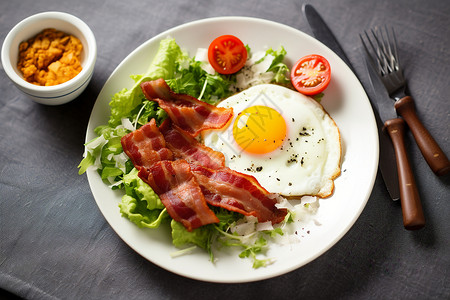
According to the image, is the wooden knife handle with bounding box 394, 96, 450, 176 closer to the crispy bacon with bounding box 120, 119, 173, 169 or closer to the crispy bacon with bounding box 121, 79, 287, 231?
the crispy bacon with bounding box 121, 79, 287, 231

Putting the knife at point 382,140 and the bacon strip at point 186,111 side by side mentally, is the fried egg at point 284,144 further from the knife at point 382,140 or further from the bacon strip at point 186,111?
the knife at point 382,140

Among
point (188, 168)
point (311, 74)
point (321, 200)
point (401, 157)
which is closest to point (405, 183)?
point (401, 157)

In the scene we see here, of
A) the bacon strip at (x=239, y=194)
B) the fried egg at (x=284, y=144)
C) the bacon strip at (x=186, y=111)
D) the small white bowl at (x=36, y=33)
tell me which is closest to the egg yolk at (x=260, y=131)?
the fried egg at (x=284, y=144)

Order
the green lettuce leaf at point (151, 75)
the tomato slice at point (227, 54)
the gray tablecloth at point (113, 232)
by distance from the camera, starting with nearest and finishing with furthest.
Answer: the gray tablecloth at point (113, 232)
the green lettuce leaf at point (151, 75)
the tomato slice at point (227, 54)

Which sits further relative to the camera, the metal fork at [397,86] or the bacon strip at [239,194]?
the metal fork at [397,86]

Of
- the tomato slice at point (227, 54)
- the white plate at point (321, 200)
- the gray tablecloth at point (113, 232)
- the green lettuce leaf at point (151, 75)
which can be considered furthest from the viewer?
the tomato slice at point (227, 54)

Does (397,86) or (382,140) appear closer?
(382,140)

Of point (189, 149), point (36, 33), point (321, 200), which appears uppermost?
point (36, 33)

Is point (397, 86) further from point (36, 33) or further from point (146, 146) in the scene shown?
point (36, 33)
